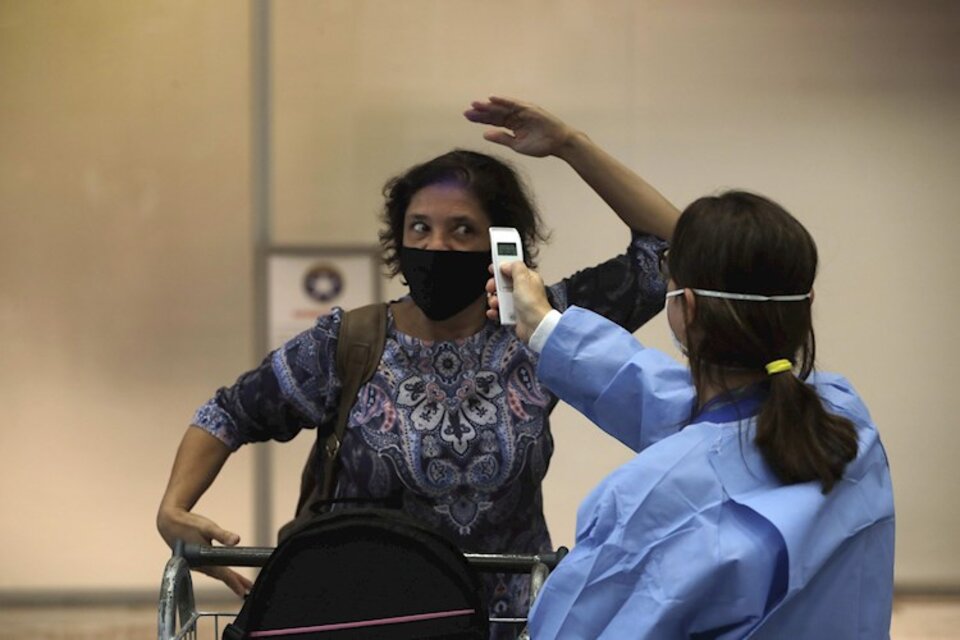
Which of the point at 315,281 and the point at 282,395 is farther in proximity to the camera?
the point at 315,281

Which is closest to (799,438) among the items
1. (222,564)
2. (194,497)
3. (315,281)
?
(222,564)

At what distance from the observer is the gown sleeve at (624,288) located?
111 inches

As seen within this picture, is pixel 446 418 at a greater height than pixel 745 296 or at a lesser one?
lesser

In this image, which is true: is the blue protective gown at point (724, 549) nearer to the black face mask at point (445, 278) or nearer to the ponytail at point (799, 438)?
the ponytail at point (799, 438)

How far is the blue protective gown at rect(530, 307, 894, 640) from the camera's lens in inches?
70.1

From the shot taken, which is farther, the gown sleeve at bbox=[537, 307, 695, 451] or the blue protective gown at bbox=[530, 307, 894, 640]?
the gown sleeve at bbox=[537, 307, 695, 451]

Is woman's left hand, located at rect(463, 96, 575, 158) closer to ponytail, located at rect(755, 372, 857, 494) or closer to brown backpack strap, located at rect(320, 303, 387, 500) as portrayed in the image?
brown backpack strap, located at rect(320, 303, 387, 500)

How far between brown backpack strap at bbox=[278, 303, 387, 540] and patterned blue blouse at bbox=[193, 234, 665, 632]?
→ 16 millimetres

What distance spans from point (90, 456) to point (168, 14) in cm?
171

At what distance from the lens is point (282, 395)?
2736mm

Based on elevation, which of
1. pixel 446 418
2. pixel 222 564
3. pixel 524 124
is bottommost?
pixel 222 564

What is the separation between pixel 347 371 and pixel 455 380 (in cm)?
21

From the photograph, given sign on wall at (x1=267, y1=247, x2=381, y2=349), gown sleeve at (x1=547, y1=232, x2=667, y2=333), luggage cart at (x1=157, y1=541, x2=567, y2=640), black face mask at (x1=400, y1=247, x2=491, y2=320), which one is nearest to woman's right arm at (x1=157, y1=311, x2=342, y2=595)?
black face mask at (x1=400, y1=247, x2=491, y2=320)

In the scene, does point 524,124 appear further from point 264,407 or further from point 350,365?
point 264,407
